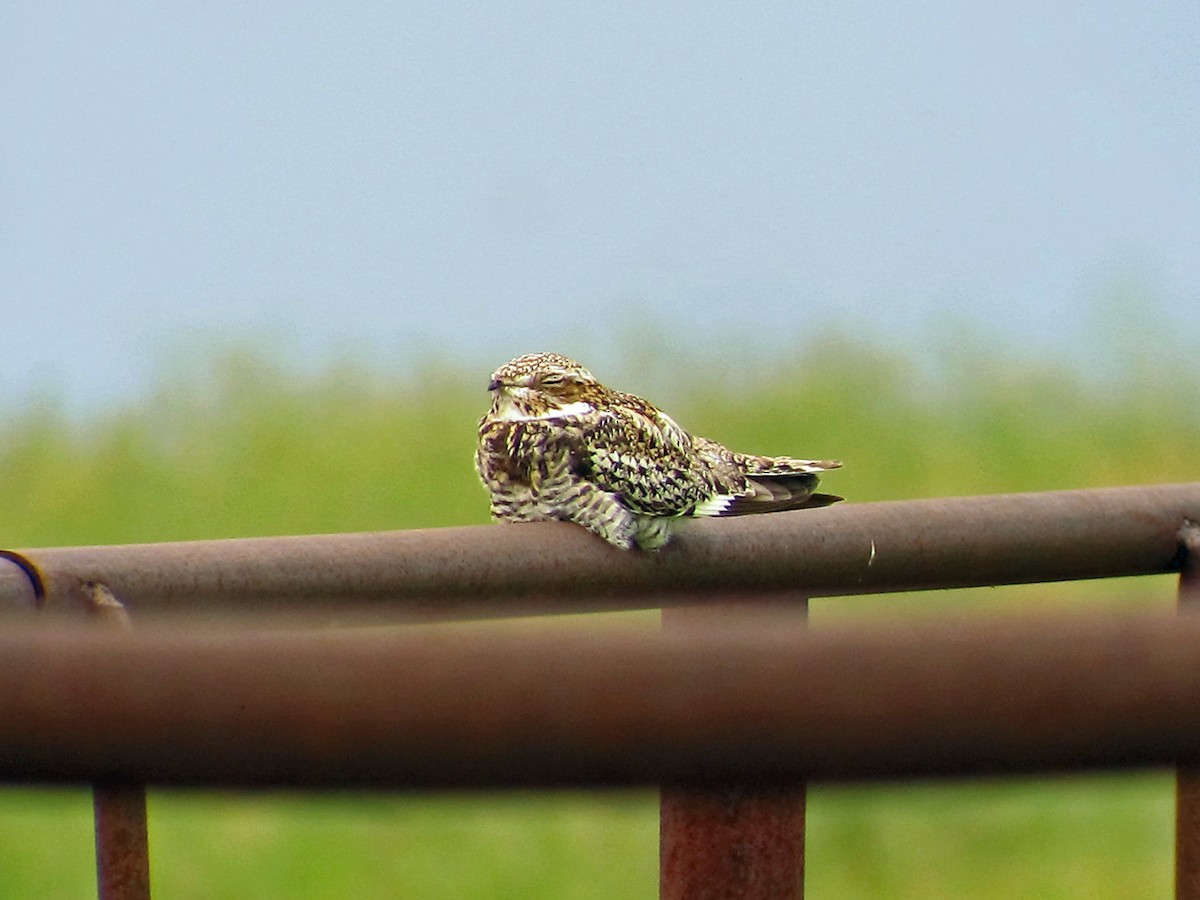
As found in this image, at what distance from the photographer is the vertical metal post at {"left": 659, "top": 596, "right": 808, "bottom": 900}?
141 centimetres

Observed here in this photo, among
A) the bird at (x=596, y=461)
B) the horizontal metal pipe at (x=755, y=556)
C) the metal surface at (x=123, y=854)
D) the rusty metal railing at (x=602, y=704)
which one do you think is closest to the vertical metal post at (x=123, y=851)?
the metal surface at (x=123, y=854)

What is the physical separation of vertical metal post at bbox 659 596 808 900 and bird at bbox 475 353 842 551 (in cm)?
87

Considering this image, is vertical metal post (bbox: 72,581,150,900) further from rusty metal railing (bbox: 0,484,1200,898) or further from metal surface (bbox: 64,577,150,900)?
rusty metal railing (bbox: 0,484,1200,898)

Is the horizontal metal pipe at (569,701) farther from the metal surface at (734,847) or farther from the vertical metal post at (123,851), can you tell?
the metal surface at (734,847)

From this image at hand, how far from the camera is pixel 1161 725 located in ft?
1.71

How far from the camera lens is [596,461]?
8.36ft

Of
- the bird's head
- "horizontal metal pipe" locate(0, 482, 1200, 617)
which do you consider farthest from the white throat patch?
"horizontal metal pipe" locate(0, 482, 1200, 617)

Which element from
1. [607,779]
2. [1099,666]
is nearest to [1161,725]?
[1099,666]

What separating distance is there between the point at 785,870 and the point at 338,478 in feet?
12.8

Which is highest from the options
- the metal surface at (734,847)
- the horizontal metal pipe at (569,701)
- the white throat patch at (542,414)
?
the white throat patch at (542,414)

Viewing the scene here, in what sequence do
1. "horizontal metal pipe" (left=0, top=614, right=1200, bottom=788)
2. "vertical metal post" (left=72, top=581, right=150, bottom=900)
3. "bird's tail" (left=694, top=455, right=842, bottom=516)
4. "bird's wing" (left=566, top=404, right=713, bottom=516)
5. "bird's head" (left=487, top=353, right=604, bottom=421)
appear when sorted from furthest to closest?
"bird's head" (left=487, top=353, right=604, bottom=421)
"bird's tail" (left=694, top=455, right=842, bottom=516)
"bird's wing" (left=566, top=404, right=713, bottom=516)
"vertical metal post" (left=72, top=581, right=150, bottom=900)
"horizontal metal pipe" (left=0, top=614, right=1200, bottom=788)

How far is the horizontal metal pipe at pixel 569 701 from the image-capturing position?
51 cm

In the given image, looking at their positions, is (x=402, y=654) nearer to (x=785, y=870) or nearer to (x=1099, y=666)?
(x=1099, y=666)

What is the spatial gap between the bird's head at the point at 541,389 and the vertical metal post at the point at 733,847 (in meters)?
1.32
